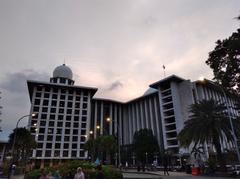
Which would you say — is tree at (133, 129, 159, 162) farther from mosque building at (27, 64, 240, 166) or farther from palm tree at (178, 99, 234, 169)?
palm tree at (178, 99, 234, 169)

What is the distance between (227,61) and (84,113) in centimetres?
7665

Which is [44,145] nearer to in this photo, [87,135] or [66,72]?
[87,135]

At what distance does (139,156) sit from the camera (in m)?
74.4

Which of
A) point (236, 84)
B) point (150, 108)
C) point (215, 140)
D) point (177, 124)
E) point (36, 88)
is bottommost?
point (215, 140)

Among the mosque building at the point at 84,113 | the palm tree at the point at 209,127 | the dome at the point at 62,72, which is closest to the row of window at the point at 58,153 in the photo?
the mosque building at the point at 84,113

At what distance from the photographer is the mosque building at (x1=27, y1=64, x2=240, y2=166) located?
7788 centimetres

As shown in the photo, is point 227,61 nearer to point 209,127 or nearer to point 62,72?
point 209,127

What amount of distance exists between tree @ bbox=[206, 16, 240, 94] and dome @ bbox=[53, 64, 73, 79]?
81.2m

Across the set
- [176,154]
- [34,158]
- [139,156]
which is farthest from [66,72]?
[176,154]

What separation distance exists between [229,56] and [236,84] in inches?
93.6

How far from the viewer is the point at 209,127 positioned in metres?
32.5

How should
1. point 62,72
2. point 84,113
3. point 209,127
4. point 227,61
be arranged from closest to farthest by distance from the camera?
point 227,61
point 209,127
point 84,113
point 62,72

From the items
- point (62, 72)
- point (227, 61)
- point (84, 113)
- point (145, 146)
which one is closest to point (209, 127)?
point (227, 61)

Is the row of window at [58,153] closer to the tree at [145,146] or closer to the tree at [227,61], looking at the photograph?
the tree at [145,146]
